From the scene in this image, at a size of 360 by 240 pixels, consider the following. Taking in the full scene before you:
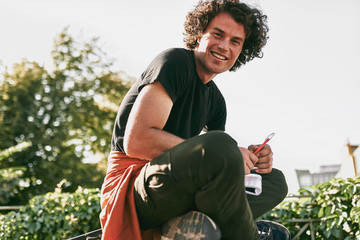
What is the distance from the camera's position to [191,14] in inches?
93.0

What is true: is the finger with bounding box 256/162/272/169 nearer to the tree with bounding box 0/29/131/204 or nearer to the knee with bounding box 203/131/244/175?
the knee with bounding box 203/131/244/175

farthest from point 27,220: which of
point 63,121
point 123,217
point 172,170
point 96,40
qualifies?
point 96,40

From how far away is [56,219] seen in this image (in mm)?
3697

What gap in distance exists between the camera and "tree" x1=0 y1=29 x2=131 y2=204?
600 inches

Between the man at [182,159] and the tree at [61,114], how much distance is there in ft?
45.6

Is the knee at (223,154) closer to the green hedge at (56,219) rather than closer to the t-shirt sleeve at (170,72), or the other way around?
the t-shirt sleeve at (170,72)

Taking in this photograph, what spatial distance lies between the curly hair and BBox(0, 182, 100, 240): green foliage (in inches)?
81.5

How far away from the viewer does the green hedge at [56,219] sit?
144 inches

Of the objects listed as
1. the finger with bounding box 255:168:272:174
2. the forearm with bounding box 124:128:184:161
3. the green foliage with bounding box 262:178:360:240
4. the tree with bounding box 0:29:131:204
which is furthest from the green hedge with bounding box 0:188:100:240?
the tree with bounding box 0:29:131:204

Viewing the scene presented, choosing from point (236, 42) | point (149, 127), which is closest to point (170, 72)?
point (149, 127)

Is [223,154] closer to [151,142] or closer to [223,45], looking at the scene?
[151,142]

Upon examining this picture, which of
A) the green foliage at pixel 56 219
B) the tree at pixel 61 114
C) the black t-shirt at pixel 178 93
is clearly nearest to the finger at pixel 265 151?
the black t-shirt at pixel 178 93

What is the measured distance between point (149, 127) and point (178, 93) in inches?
10.5

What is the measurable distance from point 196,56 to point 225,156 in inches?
32.4
